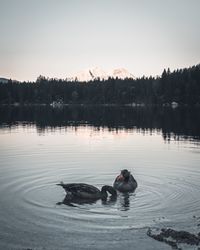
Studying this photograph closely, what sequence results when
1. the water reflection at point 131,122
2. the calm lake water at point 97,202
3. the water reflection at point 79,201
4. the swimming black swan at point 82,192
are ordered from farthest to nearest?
the water reflection at point 131,122, the swimming black swan at point 82,192, the water reflection at point 79,201, the calm lake water at point 97,202

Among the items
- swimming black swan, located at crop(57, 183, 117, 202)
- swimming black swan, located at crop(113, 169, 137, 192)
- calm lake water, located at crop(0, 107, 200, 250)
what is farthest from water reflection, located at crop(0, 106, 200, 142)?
swimming black swan, located at crop(57, 183, 117, 202)

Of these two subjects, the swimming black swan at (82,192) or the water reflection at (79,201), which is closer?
the water reflection at (79,201)

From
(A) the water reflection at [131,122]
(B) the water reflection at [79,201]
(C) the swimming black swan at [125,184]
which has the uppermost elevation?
(A) the water reflection at [131,122]

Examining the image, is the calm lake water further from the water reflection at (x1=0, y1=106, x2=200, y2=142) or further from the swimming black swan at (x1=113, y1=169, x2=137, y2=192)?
the water reflection at (x1=0, y1=106, x2=200, y2=142)

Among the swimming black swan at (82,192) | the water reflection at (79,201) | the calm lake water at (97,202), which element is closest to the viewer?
the calm lake water at (97,202)

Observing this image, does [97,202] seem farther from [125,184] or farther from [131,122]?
[131,122]

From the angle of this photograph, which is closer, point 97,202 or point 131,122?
point 97,202

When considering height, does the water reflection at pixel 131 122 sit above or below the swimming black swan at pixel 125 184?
above

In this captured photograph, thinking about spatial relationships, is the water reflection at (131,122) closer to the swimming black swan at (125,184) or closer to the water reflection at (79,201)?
the swimming black swan at (125,184)

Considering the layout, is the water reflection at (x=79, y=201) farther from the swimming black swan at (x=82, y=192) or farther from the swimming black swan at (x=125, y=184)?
the swimming black swan at (x=125, y=184)

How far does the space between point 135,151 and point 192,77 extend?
158m

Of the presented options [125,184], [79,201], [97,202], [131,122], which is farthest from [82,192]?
[131,122]

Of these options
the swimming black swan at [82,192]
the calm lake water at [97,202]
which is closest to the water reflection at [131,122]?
the calm lake water at [97,202]

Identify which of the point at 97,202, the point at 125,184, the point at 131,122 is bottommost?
the point at 97,202
